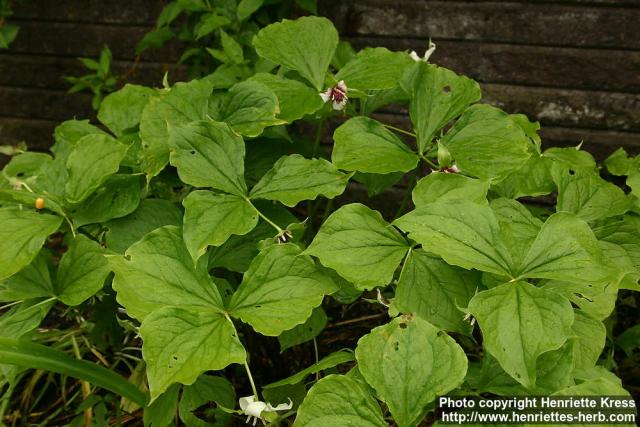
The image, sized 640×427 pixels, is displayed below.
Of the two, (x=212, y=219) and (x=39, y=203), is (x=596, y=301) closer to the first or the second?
(x=212, y=219)

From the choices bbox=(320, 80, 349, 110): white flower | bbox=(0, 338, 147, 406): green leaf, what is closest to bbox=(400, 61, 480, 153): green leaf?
bbox=(320, 80, 349, 110): white flower

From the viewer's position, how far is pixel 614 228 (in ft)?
4.20

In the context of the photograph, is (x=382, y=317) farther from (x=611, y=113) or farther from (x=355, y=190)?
(x=611, y=113)

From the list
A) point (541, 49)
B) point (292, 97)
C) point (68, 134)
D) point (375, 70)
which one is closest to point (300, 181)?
point (292, 97)

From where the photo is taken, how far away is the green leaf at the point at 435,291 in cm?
104

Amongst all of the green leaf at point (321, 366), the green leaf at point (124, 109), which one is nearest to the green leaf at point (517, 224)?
the green leaf at point (321, 366)

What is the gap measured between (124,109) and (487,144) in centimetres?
88

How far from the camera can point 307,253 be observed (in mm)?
1041

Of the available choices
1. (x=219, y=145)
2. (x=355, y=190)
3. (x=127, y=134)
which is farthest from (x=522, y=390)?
(x=355, y=190)

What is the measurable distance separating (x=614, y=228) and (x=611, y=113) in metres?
1.05

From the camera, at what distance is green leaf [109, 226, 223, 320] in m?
1.05

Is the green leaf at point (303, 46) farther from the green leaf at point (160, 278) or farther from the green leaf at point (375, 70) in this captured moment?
the green leaf at point (160, 278)

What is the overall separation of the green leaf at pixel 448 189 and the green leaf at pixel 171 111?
51 cm

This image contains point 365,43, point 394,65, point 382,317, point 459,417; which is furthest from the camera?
point 365,43
